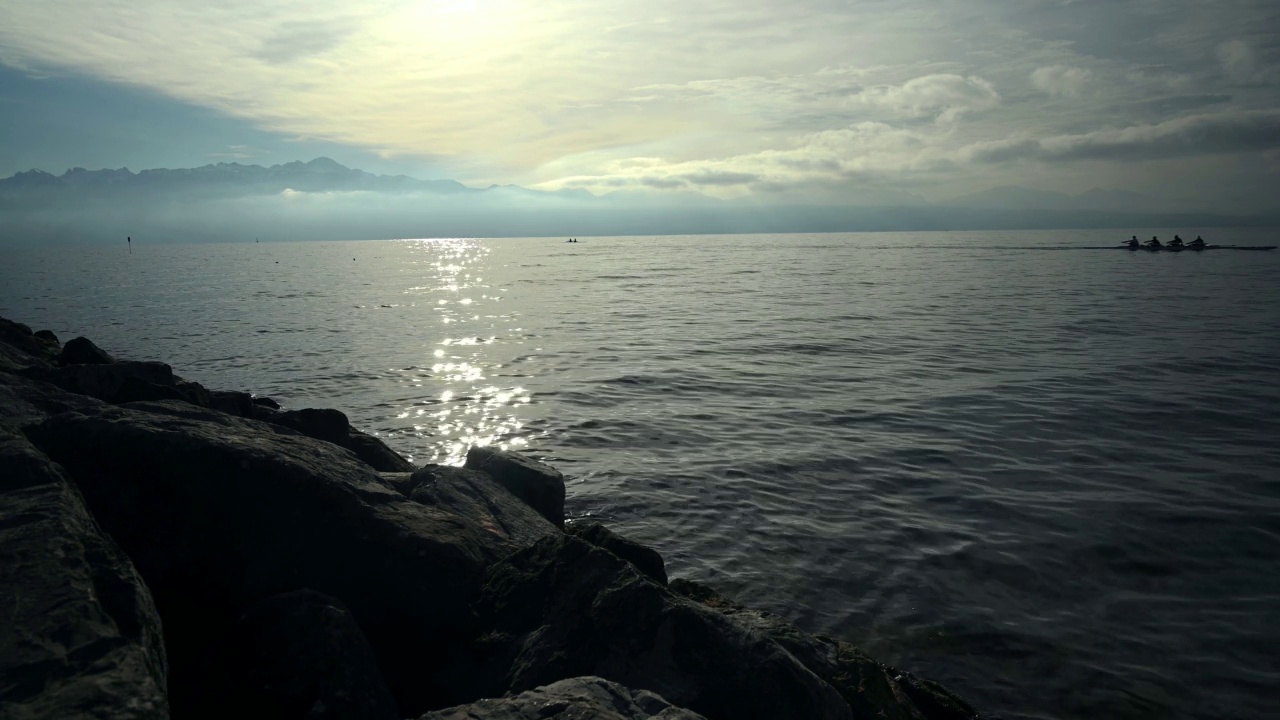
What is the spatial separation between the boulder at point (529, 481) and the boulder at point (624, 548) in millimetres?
3634

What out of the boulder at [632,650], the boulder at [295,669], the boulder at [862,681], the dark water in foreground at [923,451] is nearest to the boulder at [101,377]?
the dark water in foreground at [923,451]

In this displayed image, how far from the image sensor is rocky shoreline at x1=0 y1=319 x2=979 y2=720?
4.60 m

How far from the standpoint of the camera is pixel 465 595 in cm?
697

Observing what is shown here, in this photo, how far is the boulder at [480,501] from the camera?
8.93 metres

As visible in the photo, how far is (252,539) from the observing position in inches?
265

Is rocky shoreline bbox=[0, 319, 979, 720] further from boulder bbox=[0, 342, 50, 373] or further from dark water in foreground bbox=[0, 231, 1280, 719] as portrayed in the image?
boulder bbox=[0, 342, 50, 373]

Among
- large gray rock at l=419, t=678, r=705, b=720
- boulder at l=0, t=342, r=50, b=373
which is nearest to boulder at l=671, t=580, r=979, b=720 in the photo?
large gray rock at l=419, t=678, r=705, b=720

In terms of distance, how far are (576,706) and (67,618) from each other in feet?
9.98

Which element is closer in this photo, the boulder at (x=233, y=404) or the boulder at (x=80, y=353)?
the boulder at (x=233, y=404)

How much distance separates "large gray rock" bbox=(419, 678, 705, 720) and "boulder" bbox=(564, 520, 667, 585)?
2116mm

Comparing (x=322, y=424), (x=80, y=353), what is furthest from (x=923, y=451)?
(x=80, y=353)

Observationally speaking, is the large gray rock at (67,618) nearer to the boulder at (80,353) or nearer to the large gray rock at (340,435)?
the large gray rock at (340,435)

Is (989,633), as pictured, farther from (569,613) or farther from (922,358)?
(922,358)

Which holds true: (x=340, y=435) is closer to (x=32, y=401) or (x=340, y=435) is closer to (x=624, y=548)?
(x=32, y=401)
